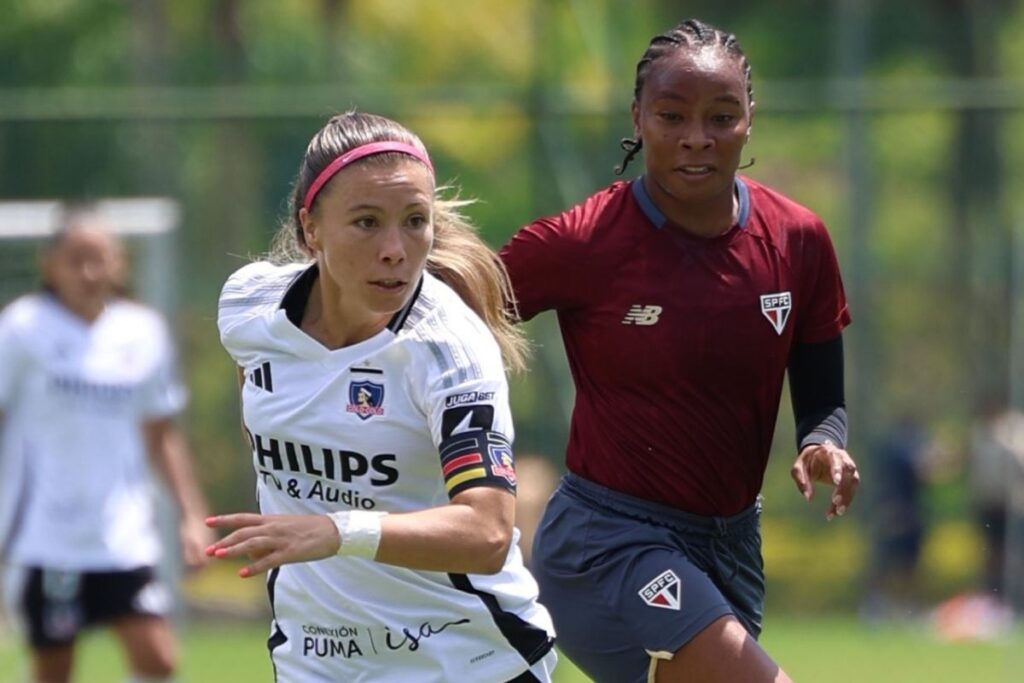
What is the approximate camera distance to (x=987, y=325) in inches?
616

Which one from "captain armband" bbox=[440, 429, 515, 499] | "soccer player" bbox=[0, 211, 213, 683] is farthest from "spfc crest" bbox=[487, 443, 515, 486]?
"soccer player" bbox=[0, 211, 213, 683]

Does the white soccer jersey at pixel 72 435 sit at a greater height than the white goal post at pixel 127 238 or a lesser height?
greater

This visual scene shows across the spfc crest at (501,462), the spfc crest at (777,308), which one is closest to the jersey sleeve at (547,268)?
the spfc crest at (777,308)

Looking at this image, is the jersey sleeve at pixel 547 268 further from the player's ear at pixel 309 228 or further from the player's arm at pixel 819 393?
the player's ear at pixel 309 228

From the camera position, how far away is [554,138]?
1327 centimetres

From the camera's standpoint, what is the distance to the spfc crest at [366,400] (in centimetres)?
398

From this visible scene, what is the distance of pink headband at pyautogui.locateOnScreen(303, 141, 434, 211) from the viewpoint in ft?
12.9

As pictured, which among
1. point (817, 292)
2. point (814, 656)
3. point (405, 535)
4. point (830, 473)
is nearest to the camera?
point (405, 535)

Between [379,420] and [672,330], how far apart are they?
993mm

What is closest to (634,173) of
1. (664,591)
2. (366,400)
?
(664,591)

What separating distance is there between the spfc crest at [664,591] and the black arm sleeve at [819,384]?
0.52 metres

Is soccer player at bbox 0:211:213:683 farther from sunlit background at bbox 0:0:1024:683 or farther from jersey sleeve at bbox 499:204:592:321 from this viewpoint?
jersey sleeve at bbox 499:204:592:321

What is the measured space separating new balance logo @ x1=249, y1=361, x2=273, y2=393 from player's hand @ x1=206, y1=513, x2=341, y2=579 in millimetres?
643

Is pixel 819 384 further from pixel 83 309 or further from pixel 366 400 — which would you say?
pixel 83 309
